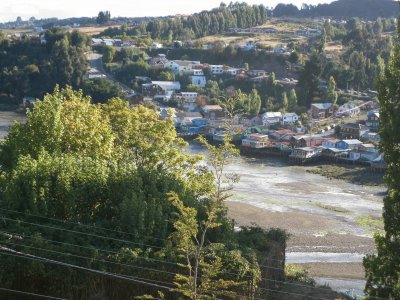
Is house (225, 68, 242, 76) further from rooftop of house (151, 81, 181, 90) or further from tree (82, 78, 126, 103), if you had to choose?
tree (82, 78, 126, 103)

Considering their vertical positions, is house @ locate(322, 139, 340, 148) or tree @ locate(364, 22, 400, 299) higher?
tree @ locate(364, 22, 400, 299)

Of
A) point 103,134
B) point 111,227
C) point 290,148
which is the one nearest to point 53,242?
point 111,227

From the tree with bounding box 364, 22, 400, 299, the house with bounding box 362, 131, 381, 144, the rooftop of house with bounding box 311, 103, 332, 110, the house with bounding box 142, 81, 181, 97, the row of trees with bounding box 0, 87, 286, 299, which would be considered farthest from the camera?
the house with bounding box 142, 81, 181, 97

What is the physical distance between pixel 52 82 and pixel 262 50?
2272cm

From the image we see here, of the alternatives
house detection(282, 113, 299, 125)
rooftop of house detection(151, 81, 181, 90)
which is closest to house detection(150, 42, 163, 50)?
rooftop of house detection(151, 81, 181, 90)

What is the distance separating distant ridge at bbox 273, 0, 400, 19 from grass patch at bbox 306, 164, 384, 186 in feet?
242

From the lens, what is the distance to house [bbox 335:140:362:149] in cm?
3612

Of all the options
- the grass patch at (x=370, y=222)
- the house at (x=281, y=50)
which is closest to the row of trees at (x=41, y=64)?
the house at (x=281, y=50)

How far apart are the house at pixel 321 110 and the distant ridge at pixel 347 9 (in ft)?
198

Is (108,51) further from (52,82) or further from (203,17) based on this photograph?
(203,17)

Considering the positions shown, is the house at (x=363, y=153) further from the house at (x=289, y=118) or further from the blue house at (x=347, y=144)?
the house at (x=289, y=118)

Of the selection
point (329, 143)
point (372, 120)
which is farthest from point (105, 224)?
point (372, 120)

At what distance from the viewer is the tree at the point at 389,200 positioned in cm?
786

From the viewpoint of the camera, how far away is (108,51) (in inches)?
2437
